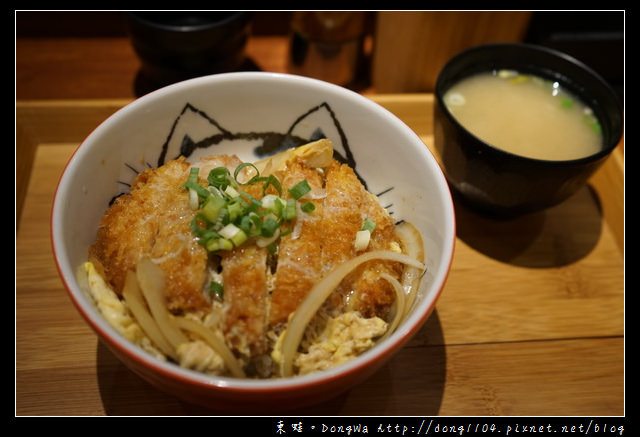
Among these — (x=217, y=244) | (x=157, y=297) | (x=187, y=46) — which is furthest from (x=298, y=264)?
(x=187, y=46)

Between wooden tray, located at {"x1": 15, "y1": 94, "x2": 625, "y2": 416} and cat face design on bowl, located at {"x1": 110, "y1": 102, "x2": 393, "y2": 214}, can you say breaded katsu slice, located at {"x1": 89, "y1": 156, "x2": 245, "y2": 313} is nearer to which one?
cat face design on bowl, located at {"x1": 110, "y1": 102, "x2": 393, "y2": 214}

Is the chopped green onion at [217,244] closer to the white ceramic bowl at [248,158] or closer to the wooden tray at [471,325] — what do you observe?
the white ceramic bowl at [248,158]

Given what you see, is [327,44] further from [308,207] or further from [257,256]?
[257,256]

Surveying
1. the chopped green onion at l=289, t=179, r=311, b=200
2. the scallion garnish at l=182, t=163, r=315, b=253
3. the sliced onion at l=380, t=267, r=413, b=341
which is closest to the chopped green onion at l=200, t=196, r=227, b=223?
the scallion garnish at l=182, t=163, r=315, b=253

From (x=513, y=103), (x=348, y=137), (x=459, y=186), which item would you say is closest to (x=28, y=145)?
(x=348, y=137)

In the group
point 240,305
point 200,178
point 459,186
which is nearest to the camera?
point 240,305
